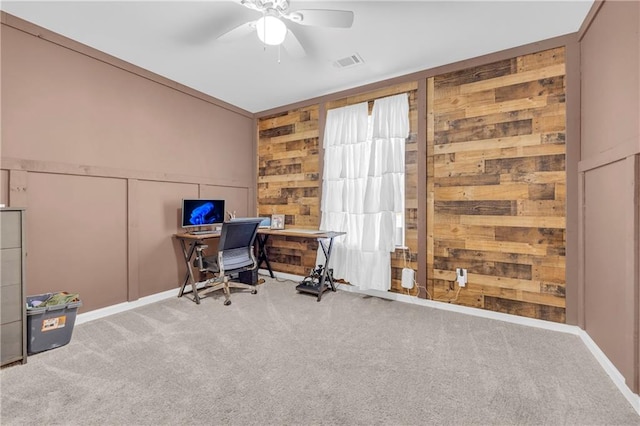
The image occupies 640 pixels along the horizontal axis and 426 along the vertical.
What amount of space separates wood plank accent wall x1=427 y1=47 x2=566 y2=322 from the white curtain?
15.4 inches

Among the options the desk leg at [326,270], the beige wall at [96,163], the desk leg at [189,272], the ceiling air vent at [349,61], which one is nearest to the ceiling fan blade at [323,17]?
the ceiling air vent at [349,61]

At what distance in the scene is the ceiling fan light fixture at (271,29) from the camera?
2.12 metres

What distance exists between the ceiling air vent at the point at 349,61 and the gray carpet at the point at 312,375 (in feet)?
8.91

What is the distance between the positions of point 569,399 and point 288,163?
392 cm

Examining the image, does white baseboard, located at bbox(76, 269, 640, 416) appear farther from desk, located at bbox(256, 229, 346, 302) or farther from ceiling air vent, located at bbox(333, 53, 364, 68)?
ceiling air vent, located at bbox(333, 53, 364, 68)

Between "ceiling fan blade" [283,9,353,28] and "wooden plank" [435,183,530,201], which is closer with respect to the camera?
"ceiling fan blade" [283,9,353,28]

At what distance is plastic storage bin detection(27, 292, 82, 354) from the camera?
7.30ft

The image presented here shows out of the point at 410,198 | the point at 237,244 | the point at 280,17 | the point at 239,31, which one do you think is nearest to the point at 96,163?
the point at 237,244

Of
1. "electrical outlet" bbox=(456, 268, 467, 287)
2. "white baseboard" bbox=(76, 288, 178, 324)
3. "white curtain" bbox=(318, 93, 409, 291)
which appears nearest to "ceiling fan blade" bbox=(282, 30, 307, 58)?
"white curtain" bbox=(318, 93, 409, 291)

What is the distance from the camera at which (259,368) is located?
81.1 inches

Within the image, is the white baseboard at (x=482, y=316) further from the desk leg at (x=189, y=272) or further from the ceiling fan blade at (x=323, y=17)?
the ceiling fan blade at (x=323, y=17)

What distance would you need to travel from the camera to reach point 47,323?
2289 millimetres

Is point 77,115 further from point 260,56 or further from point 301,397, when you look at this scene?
point 301,397

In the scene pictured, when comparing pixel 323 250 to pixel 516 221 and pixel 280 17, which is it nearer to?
pixel 516 221
